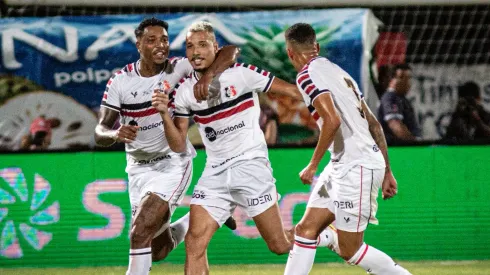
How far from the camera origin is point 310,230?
6.72 m

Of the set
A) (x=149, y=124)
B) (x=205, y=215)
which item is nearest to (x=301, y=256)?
(x=205, y=215)

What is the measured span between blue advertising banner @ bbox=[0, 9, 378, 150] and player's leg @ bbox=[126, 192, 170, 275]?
14.0ft

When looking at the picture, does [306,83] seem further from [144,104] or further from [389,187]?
[144,104]

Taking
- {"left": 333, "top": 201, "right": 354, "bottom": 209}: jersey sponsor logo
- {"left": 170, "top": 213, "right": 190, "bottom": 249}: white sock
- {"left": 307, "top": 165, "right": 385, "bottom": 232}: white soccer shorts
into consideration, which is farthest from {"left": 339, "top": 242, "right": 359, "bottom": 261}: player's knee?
{"left": 170, "top": 213, "right": 190, "bottom": 249}: white sock

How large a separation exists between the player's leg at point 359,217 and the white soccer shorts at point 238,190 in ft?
1.70

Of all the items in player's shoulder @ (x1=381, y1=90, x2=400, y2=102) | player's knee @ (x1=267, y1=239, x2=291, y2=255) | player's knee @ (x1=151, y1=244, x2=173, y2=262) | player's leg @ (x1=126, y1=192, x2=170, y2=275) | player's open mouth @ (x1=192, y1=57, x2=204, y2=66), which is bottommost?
player's shoulder @ (x1=381, y1=90, x2=400, y2=102)

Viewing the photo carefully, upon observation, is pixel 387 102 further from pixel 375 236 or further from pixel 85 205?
pixel 85 205

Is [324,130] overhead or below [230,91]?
below

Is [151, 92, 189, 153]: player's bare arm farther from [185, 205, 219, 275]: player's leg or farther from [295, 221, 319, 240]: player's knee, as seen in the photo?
[295, 221, 319, 240]: player's knee

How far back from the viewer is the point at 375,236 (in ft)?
31.1

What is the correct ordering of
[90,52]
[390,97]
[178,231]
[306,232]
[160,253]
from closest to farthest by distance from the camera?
[306,232] < [160,253] < [178,231] < [390,97] < [90,52]

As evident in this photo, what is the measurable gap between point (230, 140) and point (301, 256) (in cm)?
98

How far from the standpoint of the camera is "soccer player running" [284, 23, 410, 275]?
21.4ft

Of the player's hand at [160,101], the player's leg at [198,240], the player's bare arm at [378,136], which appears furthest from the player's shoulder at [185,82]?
the player's bare arm at [378,136]
